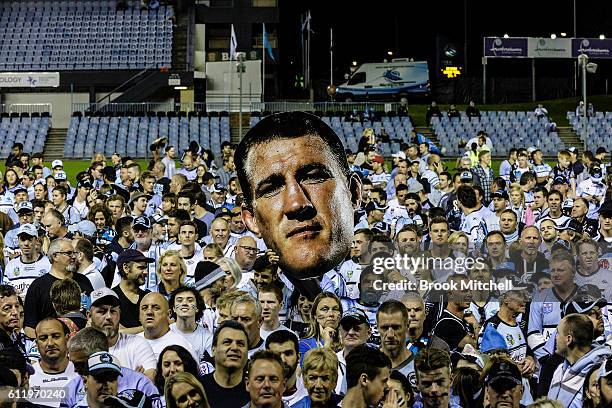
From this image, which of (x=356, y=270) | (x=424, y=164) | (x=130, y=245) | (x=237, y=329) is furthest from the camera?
(x=424, y=164)

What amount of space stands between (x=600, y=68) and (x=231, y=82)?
17670 millimetres

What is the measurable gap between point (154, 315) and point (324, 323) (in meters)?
1.04

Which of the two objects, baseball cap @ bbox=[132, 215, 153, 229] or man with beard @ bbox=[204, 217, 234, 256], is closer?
man with beard @ bbox=[204, 217, 234, 256]

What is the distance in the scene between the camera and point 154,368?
6.74 meters

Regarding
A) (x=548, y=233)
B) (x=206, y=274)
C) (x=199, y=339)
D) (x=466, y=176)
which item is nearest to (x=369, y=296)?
(x=199, y=339)

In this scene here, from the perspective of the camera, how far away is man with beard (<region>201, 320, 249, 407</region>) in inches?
241

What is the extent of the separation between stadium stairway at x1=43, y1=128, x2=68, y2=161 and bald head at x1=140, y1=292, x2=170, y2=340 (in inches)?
927

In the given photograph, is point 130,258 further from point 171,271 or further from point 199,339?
point 199,339

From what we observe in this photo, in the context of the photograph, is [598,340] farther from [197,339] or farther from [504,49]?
[504,49]

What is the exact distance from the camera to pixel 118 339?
710cm

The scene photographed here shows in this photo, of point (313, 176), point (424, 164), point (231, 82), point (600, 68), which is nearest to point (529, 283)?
point (313, 176)

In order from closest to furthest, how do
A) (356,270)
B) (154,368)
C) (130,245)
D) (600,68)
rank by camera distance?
(154,368) < (356,270) < (130,245) < (600,68)

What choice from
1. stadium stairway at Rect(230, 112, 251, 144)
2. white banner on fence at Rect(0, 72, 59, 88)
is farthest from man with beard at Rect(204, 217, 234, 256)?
A: white banner on fence at Rect(0, 72, 59, 88)

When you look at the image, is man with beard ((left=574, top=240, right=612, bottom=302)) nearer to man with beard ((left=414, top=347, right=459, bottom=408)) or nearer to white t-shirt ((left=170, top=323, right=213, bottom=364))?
man with beard ((left=414, top=347, right=459, bottom=408))
